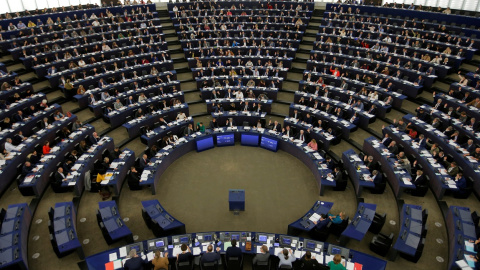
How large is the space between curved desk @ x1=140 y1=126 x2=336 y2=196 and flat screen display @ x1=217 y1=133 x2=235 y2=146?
23cm

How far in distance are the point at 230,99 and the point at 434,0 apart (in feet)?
75.4

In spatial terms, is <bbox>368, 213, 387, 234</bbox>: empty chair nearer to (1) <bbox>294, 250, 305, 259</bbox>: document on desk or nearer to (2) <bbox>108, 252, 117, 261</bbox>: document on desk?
(1) <bbox>294, 250, 305, 259</bbox>: document on desk

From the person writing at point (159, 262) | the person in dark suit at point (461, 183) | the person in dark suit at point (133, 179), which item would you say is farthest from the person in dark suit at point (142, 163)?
the person in dark suit at point (461, 183)

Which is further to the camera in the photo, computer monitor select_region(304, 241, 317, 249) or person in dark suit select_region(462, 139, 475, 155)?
person in dark suit select_region(462, 139, 475, 155)

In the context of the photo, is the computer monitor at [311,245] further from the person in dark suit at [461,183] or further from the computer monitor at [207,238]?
the person in dark suit at [461,183]

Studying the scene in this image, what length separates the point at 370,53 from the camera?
25.0 m

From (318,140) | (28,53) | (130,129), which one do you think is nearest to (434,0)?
(318,140)

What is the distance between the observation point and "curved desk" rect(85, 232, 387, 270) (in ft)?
35.8

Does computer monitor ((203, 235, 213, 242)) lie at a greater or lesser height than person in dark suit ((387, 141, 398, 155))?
lesser

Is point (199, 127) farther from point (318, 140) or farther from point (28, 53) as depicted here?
point (28, 53)

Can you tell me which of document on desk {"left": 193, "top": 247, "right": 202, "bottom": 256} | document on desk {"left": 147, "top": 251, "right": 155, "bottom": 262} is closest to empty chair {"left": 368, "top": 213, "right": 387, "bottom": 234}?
document on desk {"left": 193, "top": 247, "right": 202, "bottom": 256}

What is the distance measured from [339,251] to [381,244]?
182 cm

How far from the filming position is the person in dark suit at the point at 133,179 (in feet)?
50.5

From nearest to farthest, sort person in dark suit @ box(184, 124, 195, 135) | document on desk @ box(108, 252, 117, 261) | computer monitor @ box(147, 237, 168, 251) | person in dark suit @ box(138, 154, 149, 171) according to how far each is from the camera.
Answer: document on desk @ box(108, 252, 117, 261) < computer monitor @ box(147, 237, 168, 251) < person in dark suit @ box(138, 154, 149, 171) < person in dark suit @ box(184, 124, 195, 135)
